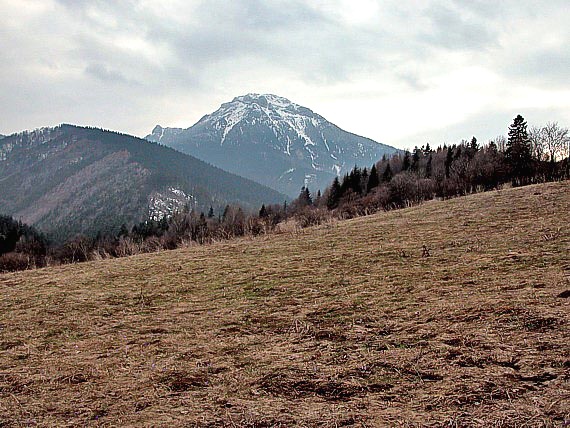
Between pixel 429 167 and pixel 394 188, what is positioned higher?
pixel 429 167

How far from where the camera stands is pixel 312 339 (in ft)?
24.5

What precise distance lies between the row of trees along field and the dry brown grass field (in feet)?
33.7

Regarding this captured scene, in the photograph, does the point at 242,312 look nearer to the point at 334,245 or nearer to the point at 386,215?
the point at 334,245

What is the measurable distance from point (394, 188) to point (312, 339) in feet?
209

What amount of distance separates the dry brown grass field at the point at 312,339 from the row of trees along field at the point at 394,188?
10.3m

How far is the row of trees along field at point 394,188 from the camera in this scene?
103 feet

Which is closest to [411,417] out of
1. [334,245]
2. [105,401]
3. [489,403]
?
[489,403]

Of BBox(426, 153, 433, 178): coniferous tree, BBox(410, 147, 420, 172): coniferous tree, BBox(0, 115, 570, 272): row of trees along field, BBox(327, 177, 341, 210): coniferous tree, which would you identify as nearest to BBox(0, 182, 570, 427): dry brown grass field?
BBox(0, 115, 570, 272): row of trees along field

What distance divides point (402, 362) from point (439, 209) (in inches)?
641

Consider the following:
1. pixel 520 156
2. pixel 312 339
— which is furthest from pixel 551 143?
pixel 312 339

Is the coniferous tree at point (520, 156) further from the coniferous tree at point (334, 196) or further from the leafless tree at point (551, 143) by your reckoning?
the coniferous tree at point (334, 196)

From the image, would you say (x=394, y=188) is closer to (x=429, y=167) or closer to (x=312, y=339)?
(x=429, y=167)

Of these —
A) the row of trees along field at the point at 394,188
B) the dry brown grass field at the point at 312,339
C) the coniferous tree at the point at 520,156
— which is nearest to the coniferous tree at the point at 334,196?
the row of trees along field at the point at 394,188

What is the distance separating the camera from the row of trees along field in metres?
31.3
